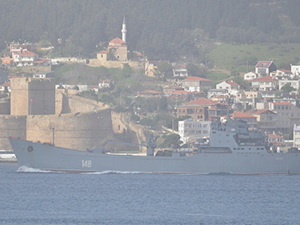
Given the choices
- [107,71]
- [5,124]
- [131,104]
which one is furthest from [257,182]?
[107,71]

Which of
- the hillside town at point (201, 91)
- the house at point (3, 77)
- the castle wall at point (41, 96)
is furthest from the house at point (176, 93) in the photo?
the castle wall at point (41, 96)

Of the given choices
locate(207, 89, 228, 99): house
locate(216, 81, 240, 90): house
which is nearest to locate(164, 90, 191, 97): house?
locate(207, 89, 228, 99): house

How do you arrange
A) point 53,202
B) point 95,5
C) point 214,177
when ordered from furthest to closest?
point 95,5, point 214,177, point 53,202

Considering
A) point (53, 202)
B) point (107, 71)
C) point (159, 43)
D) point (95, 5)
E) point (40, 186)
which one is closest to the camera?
point (53, 202)

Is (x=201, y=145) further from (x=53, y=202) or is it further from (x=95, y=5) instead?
(x=95, y=5)

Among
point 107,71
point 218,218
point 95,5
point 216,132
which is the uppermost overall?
point 95,5
